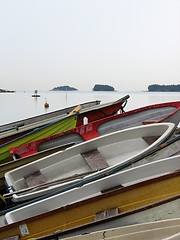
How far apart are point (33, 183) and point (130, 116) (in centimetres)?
246

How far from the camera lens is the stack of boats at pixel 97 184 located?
216cm

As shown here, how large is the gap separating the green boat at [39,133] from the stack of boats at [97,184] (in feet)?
0.05

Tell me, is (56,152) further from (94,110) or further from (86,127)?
(94,110)

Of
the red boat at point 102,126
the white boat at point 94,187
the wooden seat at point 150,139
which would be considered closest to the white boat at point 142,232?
the white boat at point 94,187

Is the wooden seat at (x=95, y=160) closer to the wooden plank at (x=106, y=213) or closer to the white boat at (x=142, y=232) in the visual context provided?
the wooden plank at (x=106, y=213)

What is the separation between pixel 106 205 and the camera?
2.59 metres

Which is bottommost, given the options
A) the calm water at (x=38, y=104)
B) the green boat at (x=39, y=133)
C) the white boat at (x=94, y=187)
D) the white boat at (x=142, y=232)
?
the calm water at (x=38, y=104)

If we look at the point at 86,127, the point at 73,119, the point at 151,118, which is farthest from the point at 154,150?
the point at 73,119

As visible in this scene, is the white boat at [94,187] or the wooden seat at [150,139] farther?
the wooden seat at [150,139]

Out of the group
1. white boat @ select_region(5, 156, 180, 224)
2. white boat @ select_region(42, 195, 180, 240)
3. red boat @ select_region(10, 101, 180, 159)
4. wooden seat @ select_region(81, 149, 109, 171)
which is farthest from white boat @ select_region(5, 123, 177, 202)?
white boat @ select_region(42, 195, 180, 240)

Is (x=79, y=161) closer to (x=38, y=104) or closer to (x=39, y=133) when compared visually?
(x=39, y=133)

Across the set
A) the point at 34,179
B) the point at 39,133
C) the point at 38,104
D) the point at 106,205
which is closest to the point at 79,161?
the point at 34,179

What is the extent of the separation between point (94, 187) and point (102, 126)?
2549 mm

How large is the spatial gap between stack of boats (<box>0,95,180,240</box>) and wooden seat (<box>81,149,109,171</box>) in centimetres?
1
